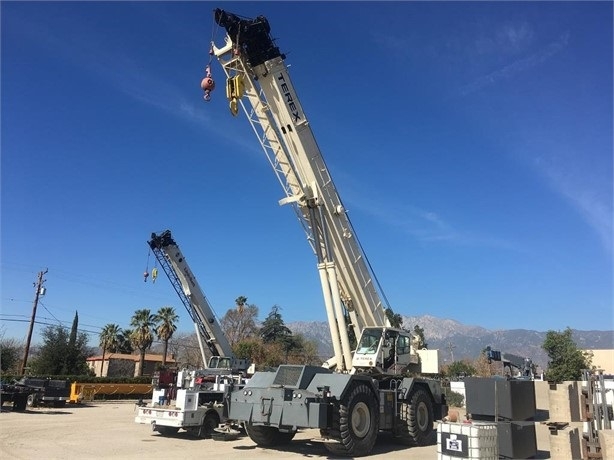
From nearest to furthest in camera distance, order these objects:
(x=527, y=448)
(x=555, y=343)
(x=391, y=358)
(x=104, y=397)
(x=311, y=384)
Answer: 1. (x=527, y=448)
2. (x=311, y=384)
3. (x=391, y=358)
4. (x=104, y=397)
5. (x=555, y=343)

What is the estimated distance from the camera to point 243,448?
11805 millimetres

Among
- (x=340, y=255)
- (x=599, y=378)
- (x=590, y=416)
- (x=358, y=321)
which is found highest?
(x=340, y=255)

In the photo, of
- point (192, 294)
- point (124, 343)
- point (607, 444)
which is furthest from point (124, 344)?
point (607, 444)

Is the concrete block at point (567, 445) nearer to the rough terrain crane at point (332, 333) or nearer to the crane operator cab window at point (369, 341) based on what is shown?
the rough terrain crane at point (332, 333)

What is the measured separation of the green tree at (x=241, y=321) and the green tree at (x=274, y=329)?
17.4ft

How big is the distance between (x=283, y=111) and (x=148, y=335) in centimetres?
4565

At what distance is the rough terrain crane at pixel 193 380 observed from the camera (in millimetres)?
13062

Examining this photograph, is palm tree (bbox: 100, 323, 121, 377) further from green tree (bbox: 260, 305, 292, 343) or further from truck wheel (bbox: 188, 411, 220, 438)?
truck wheel (bbox: 188, 411, 220, 438)

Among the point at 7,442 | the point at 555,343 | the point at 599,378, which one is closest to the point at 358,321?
the point at 599,378

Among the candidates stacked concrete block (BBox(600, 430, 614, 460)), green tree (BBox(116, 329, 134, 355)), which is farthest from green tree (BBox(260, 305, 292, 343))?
stacked concrete block (BBox(600, 430, 614, 460))

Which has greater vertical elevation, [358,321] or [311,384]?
[358,321]

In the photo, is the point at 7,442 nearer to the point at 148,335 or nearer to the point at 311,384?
the point at 311,384

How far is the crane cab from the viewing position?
13.4m

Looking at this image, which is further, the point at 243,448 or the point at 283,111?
the point at 283,111
